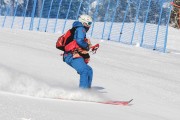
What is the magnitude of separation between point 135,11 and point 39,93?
15616mm

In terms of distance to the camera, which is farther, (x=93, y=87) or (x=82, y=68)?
(x=93, y=87)

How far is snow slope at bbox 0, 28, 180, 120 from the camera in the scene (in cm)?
540

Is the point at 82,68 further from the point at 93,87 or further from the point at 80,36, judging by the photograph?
the point at 93,87

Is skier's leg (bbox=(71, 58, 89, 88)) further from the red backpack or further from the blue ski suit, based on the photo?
the red backpack

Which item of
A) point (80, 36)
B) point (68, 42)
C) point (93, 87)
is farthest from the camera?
point (93, 87)

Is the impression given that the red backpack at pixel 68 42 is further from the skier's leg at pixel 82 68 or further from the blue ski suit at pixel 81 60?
the skier's leg at pixel 82 68

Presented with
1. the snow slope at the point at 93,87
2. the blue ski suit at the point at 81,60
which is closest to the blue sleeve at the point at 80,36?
the blue ski suit at the point at 81,60

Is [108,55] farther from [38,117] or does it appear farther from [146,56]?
[38,117]

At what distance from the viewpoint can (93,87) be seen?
8969mm

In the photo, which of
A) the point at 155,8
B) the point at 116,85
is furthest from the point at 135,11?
the point at 116,85

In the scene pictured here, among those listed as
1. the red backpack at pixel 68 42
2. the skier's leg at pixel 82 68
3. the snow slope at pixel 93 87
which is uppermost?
the red backpack at pixel 68 42

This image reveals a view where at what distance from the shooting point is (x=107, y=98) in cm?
783

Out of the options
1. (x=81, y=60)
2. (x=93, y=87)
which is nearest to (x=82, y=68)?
(x=81, y=60)

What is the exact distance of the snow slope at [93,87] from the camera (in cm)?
540
